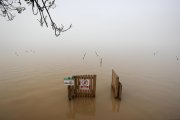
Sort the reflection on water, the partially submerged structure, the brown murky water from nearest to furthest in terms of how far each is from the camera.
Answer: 1. the brown murky water
2. the reflection on water
3. the partially submerged structure

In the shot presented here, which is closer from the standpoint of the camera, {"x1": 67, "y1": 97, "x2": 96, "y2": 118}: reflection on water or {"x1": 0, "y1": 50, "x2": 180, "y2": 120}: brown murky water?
{"x1": 0, "y1": 50, "x2": 180, "y2": 120}: brown murky water

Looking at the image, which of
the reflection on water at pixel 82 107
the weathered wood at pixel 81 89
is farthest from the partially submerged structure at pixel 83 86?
the reflection on water at pixel 82 107

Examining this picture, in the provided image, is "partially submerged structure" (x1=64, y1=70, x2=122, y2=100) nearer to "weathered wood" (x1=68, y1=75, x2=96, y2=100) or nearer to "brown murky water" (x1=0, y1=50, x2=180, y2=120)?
"weathered wood" (x1=68, y1=75, x2=96, y2=100)

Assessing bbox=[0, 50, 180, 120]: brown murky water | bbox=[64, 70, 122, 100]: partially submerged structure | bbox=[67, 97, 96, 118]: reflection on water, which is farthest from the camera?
bbox=[64, 70, 122, 100]: partially submerged structure

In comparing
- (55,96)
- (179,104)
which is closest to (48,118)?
(55,96)

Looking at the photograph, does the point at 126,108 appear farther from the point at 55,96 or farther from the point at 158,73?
the point at 158,73

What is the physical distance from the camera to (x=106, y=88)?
40.5 ft

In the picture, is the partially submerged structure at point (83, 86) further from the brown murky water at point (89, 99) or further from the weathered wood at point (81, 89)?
the brown murky water at point (89, 99)

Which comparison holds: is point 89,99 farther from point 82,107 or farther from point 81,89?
point 82,107

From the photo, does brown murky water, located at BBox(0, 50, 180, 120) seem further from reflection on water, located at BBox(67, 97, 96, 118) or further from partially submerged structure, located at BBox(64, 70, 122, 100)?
partially submerged structure, located at BBox(64, 70, 122, 100)

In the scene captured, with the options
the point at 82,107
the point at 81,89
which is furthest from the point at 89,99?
the point at 82,107

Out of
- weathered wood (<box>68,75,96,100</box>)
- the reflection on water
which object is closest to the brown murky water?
the reflection on water

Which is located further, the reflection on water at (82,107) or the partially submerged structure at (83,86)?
the partially submerged structure at (83,86)

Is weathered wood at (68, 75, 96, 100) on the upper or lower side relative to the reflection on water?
upper
